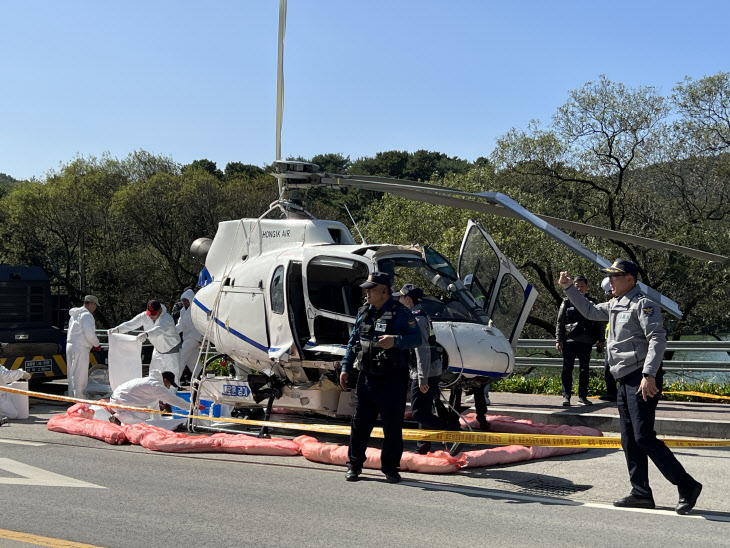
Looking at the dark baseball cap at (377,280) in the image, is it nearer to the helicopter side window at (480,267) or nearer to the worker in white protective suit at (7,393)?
the helicopter side window at (480,267)

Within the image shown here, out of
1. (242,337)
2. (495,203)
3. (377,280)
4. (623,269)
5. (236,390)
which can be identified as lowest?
(236,390)

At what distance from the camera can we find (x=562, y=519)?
6.47m

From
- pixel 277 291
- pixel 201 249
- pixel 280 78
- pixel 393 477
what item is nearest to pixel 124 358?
pixel 201 249

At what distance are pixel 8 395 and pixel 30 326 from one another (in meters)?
4.05

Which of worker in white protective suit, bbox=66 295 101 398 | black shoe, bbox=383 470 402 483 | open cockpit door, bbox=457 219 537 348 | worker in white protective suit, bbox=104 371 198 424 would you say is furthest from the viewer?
worker in white protective suit, bbox=66 295 101 398

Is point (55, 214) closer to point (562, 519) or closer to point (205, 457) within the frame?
point (205, 457)

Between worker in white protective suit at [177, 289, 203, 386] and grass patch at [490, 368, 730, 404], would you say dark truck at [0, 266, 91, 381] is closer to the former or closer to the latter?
worker in white protective suit at [177, 289, 203, 386]

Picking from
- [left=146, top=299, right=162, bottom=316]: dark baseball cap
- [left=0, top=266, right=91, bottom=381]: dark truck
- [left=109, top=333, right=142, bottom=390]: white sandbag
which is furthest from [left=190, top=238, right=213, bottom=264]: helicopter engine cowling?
[left=0, top=266, right=91, bottom=381]: dark truck

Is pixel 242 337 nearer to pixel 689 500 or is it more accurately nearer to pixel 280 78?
pixel 280 78

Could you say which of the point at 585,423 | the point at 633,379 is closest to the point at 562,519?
the point at 633,379

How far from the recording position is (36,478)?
26.6 feet

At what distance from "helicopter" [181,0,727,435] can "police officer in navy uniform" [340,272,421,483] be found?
5.39ft

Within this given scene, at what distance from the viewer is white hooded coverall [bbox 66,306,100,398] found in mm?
14695

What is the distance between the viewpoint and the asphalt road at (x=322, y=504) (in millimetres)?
5879
